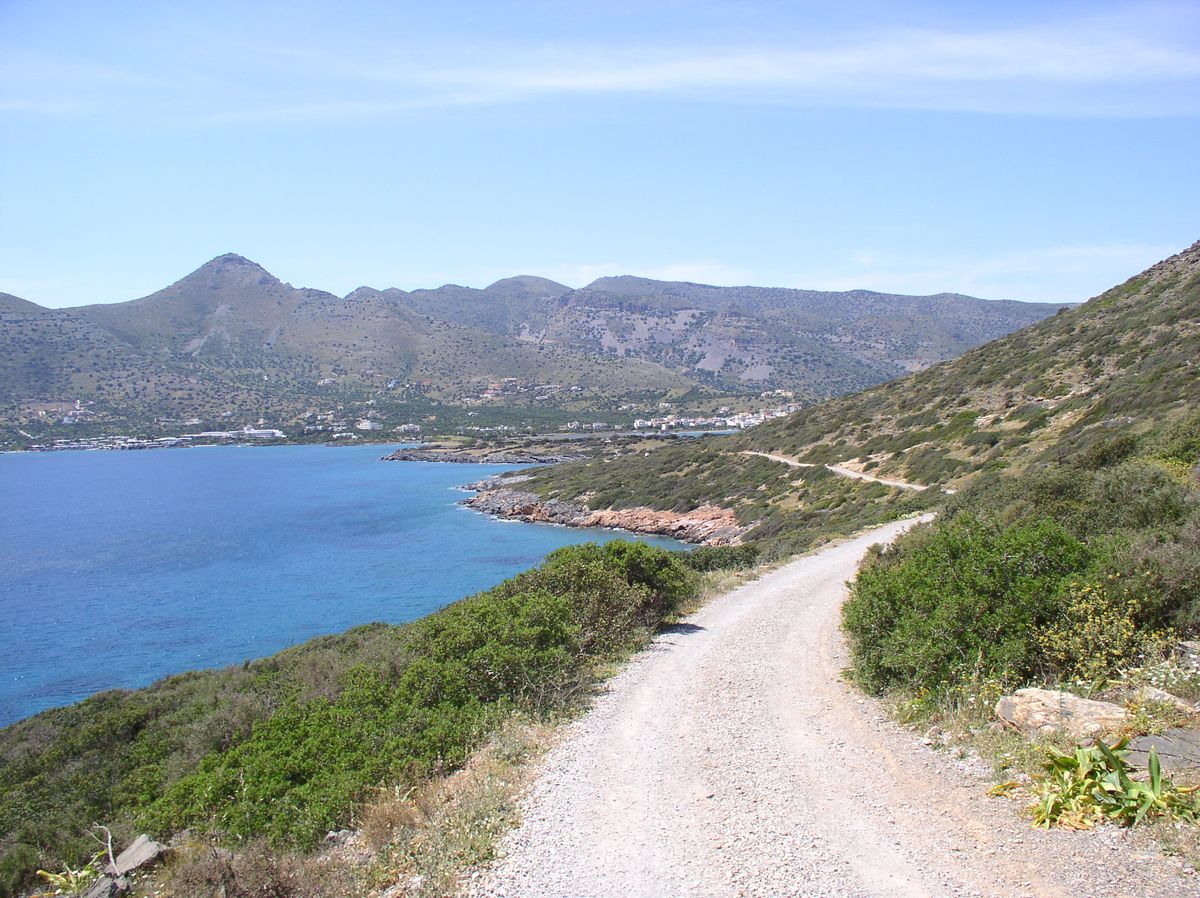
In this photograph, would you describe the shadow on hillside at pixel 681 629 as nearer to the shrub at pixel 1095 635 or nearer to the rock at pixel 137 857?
the shrub at pixel 1095 635

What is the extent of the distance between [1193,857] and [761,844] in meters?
2.46

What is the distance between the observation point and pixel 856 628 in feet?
30.6

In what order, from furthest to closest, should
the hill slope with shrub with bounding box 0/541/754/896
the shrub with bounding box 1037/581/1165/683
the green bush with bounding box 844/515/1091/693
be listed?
the green bush with bounding box 844/515/1091/693, the hill slope with shrub with bounding box 0/541/754/896, the shrub with bounding box 1037/581/1165/683

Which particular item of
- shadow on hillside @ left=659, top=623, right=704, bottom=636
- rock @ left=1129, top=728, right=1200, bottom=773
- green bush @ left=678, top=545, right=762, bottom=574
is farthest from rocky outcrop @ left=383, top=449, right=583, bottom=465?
rock @ left=1129, top=728, right=1200, bottom=773

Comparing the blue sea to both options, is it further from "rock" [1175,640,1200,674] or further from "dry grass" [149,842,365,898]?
"rock" [1175,640,1200,674]

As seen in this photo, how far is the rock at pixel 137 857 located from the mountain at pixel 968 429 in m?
16.4

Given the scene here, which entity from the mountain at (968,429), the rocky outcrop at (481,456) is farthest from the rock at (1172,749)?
the rocky outcrop at (481,456)

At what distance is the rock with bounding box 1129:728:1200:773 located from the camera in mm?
4965

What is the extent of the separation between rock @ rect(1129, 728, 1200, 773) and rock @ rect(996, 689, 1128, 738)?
0.86ft

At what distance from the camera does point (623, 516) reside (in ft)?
180

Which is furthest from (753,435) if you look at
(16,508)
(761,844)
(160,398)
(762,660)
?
(160,398)

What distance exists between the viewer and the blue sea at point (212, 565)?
3005cm

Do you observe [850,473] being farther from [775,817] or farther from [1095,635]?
[775,817]

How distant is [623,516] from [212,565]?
27591mm
